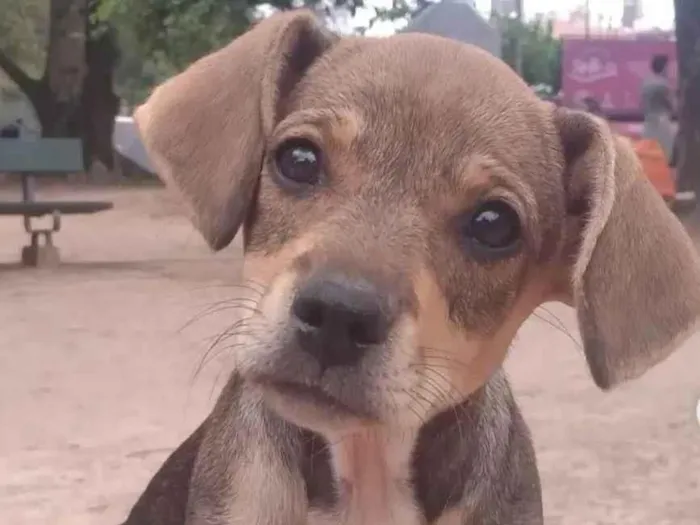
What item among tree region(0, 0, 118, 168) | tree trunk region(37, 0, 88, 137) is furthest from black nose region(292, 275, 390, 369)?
tree region(0, 0, 118, 168)

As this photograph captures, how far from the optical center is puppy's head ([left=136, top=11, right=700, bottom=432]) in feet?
8.54

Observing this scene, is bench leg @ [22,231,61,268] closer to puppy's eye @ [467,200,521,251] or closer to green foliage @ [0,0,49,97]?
puppy's eye @ [467,200,521,251]

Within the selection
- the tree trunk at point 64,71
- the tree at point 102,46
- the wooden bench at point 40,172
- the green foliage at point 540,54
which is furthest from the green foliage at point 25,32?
the wooden bench at point 40,172

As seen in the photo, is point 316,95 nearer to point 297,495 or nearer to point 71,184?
point 297,495

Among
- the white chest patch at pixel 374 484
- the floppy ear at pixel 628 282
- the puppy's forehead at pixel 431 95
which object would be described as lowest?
the white chest patch at pixel 374 484

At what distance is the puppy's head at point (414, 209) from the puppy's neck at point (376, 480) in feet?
0.82

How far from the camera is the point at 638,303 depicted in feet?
9.40

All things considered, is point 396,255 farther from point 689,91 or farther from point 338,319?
point 689,91

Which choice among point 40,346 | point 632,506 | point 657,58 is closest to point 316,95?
point 632,506

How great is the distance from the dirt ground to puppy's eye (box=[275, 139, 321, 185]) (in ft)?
4.78

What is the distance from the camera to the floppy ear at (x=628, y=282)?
2852 millimetres

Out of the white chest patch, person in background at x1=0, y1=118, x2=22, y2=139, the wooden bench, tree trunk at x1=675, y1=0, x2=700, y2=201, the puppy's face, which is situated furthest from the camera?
person in background at x1=0, y1=118, x2=22, y2=139

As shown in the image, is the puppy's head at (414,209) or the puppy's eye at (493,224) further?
the puppy's eye at (493,224)

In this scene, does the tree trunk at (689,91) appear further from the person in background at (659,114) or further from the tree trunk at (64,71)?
the tree trunk at (64,71)
